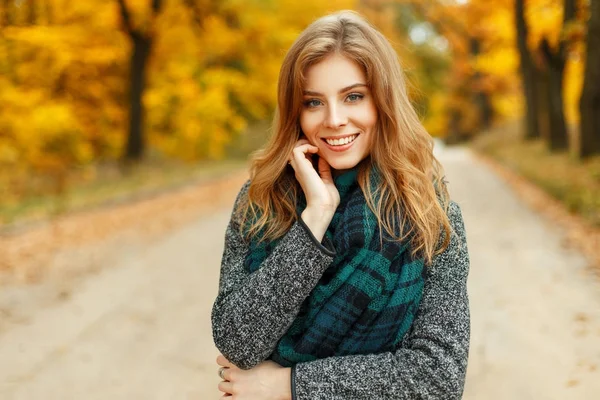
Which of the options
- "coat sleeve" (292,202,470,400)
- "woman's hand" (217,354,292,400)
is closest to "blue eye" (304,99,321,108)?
"coat sleeve" (292,202,470,400)

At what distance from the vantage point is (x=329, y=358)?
189cm

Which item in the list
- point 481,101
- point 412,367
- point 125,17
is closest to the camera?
point 412,367

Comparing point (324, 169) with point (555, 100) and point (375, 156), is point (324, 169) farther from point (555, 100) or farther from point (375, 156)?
point (555, 100)

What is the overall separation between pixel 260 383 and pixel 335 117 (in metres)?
0.73

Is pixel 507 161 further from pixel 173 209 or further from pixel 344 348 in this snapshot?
pixel 344 348

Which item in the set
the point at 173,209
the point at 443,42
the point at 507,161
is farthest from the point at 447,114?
the point at 173,209

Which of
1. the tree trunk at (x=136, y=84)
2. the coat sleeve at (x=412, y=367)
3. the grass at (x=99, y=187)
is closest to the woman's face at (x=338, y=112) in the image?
the coat sleeve at (x=412, y=367)

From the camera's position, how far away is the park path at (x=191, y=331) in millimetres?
4383

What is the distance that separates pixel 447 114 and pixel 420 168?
4119 centimetres

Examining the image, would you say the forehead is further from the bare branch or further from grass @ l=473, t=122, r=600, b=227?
the bare branch

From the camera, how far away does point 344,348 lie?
191cm

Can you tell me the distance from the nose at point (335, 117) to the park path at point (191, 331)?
852 mm

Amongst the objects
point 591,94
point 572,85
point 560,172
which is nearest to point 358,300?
point 560,172

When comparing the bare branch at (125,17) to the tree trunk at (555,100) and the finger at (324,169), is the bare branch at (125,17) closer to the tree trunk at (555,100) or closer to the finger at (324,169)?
the tree trunk at (555,100)
